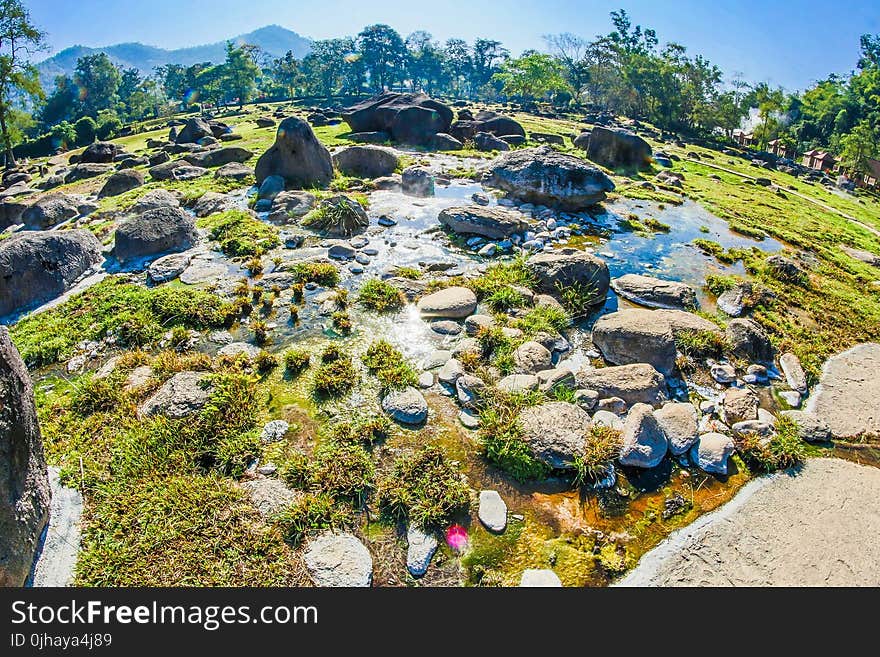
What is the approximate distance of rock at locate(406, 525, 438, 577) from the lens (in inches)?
199

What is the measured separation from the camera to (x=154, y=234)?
12.9m

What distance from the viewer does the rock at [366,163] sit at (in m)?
21.6

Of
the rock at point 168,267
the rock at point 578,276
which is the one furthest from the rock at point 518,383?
the rock at point 168,267

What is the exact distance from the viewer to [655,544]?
5.61 metres

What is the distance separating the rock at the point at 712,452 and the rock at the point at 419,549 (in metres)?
4.39

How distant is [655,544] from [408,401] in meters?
4.03

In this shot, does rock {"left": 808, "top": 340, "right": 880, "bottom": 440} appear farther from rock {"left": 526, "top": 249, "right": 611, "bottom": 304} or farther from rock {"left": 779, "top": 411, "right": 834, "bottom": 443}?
rock {"left": 526, "top": 249, "right": 611, "bottom": 304}

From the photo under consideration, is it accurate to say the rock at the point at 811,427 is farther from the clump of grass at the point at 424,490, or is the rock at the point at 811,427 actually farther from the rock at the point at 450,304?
the rock at the point at 450,304

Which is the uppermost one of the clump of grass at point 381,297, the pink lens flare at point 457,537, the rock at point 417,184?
the rock at point 417,184

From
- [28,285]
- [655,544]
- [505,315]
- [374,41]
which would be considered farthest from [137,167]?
[374,41]

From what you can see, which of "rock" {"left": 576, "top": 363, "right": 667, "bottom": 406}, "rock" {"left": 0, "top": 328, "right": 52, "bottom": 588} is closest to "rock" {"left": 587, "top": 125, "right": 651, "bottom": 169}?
→ "rock" {"left": 576, "top": 363, "right": 667, "bottom": 406}

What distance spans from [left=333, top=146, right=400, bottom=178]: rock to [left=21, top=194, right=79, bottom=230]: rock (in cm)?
1105

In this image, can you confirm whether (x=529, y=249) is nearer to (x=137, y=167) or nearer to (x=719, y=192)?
(x=719, y=192)

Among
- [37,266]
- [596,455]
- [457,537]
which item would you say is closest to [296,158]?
[37,266]
